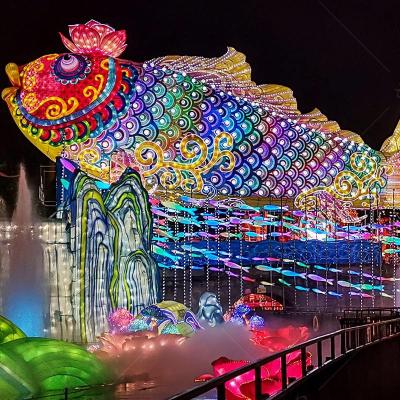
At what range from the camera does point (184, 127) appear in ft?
137

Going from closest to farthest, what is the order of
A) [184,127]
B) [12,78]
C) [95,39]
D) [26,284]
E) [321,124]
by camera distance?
[26,284] → [12,78] → [95,39] → [184,127] → [321,124]

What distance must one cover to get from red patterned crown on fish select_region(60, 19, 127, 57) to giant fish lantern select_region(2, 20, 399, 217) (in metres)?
0.04

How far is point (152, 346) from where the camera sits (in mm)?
22453

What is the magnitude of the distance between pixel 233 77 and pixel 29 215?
21.4 metres

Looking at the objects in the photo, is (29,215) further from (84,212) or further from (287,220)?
(287,220)

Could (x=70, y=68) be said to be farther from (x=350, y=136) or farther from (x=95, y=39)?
(x=350, y=136)

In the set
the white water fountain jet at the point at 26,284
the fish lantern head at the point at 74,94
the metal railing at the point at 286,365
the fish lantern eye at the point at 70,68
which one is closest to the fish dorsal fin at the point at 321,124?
the fish lantern head at the point at 74,94

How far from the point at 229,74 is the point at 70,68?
7925mm

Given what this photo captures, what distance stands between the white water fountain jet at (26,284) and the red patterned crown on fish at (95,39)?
1877 cm

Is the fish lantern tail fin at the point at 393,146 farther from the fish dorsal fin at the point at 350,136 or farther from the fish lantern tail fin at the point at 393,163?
the fish dorsal fin at the point at 350,136

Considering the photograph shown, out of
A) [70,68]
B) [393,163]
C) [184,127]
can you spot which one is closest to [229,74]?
[184,127]

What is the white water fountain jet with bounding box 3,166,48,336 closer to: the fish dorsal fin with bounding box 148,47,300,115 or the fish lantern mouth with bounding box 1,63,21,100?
the fish lantern mouth with bounding box 1,63,21,100

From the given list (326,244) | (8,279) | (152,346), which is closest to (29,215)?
(8,279)

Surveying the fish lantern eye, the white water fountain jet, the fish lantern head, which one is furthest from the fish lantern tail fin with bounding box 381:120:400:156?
the white water fountain jet
